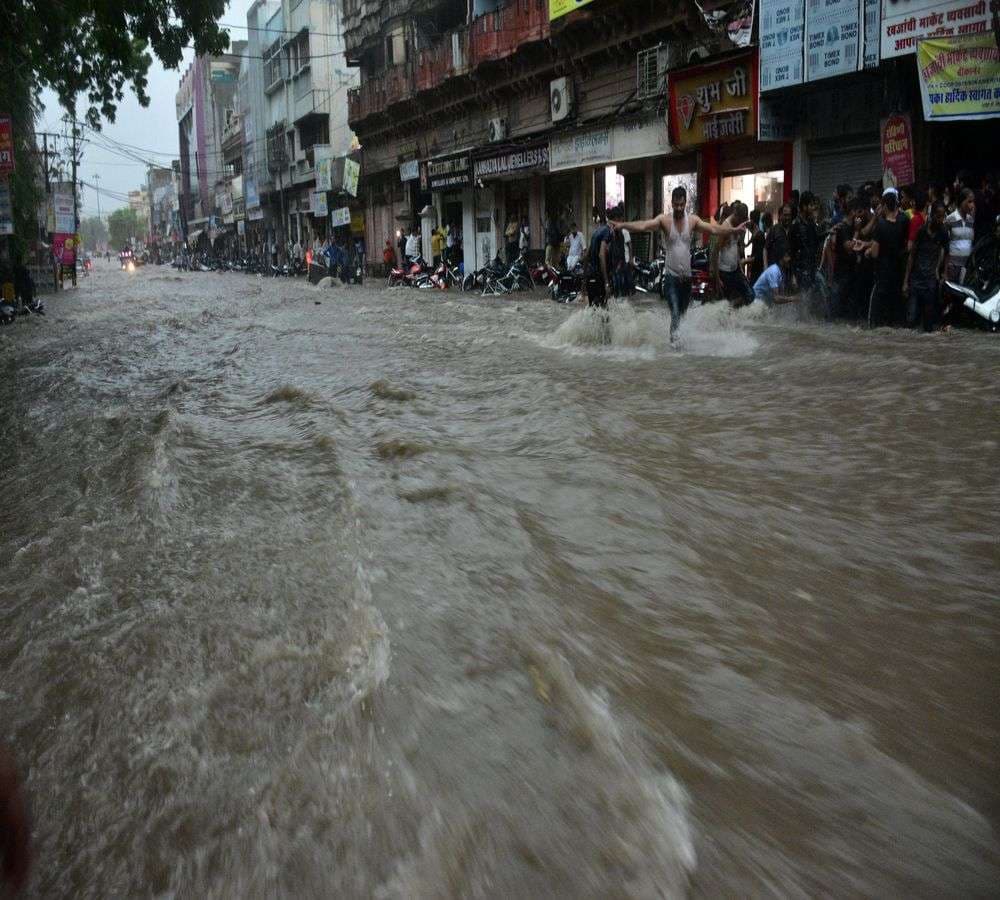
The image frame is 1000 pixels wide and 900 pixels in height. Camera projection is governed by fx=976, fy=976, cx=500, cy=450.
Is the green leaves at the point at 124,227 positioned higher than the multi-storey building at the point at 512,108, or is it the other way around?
the green leaves at the point at 124,227

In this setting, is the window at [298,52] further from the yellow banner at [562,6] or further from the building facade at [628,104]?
the yellow banner at [562,6]

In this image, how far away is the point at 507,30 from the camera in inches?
1084

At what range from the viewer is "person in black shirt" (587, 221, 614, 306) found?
480 inches

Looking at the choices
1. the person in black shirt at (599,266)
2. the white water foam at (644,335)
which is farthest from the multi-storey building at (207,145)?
the white water foam at (644,335)

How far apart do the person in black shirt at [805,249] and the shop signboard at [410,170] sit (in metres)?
23.3

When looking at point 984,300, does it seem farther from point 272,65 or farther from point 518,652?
point 272,65

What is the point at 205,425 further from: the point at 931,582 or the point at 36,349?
the point at 36,349

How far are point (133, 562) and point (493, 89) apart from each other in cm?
2767

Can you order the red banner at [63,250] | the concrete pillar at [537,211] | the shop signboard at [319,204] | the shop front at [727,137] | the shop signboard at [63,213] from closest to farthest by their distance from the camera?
the shop front at [727,137] → the concrete pillar at [537,211] → the red banner at [63,250] → the shop signboard at [63,213] → the shop signboard at [319,204]

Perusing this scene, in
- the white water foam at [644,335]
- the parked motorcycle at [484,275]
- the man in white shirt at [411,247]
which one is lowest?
the white water foam at [644,335]

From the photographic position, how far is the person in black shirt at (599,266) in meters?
12.2

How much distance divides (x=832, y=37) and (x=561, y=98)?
466 inches

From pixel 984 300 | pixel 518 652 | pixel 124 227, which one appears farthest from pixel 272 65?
pixel 124 227

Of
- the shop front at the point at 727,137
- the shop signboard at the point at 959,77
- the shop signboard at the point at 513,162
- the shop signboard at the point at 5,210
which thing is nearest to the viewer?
the shop signboard at the point at 959,77
